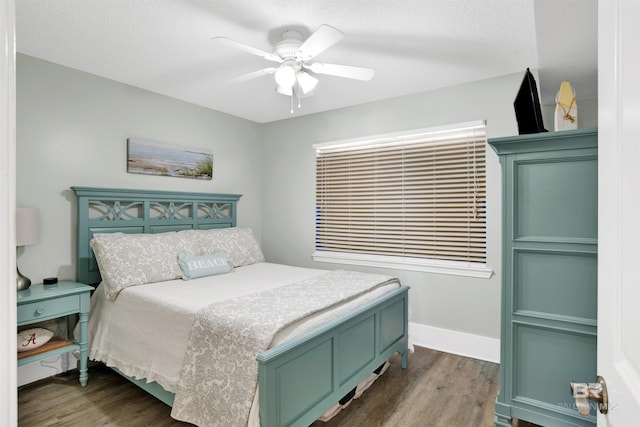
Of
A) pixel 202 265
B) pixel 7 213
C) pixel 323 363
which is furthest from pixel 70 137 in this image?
pixel 7 213

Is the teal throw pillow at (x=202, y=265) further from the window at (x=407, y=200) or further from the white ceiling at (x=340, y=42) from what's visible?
the white ceiling at (x=340, y=42)

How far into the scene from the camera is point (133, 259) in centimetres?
277

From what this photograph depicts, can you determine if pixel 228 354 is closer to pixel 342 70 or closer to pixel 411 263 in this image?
pixel 342 70

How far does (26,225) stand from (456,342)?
350cm

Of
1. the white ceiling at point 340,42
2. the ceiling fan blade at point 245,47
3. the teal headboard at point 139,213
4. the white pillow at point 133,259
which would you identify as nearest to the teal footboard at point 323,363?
the white pillow at point 133,259

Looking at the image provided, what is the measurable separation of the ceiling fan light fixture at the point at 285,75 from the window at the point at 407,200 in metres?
1.57

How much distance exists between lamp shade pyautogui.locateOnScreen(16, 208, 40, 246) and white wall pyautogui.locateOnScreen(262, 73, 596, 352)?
8.33 feet

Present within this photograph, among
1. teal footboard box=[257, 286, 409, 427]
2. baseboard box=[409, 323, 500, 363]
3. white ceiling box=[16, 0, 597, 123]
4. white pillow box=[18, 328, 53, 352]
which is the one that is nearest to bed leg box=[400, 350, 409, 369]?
teal footboard box=[257, 286, 409, 427]

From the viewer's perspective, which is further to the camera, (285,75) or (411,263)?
(411,263)

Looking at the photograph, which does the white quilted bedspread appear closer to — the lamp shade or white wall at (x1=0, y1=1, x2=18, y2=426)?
white wall at (x1=0, y1=1, x2=18, y2=426)

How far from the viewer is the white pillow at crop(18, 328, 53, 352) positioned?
239 centimetres

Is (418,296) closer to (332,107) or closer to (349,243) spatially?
(349,243)

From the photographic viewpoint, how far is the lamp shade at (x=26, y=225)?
2316mm
